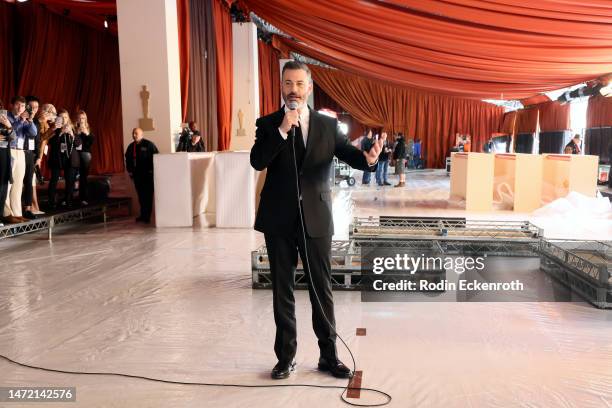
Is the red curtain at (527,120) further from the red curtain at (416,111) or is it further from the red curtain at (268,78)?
the red curtain at (268,78)

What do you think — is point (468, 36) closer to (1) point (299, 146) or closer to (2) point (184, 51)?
(2) point (184, 51)

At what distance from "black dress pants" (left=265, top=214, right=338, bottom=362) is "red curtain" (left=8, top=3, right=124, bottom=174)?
9.25 meters

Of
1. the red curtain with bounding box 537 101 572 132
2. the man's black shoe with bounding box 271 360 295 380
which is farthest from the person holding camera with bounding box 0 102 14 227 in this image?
the red curtain with bounding box 537 101 572 132

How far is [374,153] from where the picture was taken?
232 centimetres

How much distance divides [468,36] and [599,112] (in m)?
9.19

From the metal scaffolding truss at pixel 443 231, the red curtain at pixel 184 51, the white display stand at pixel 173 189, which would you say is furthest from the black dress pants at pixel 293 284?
the red curtain at pixel 184 51

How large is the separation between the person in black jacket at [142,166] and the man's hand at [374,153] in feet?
17.3

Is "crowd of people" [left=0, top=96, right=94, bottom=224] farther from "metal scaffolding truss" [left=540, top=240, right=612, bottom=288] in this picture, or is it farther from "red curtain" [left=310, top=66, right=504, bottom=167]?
"red curtain" [left=310, top=66, right=504, bottom=167]

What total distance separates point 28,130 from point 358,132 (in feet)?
53.8

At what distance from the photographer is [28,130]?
19.1 feet

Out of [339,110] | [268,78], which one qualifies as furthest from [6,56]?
[339,110]

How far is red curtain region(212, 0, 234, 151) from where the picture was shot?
10.1 meters

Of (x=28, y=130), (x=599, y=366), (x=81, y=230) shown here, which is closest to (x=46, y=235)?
(x=81, y=230)

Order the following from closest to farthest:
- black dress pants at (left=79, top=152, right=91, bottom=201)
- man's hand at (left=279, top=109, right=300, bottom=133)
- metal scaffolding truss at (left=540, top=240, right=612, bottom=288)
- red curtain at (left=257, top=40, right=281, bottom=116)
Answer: man's hand at (left=279, top=109, right=300, bottom=133) → metal scaffolding truss at (left=540, top=240, right=612, bottom=288) → black dress pants at (left=79, top=152, right=91, bottom=201) → red curtain at (left=257, top=40, right=281, bottom=116)
